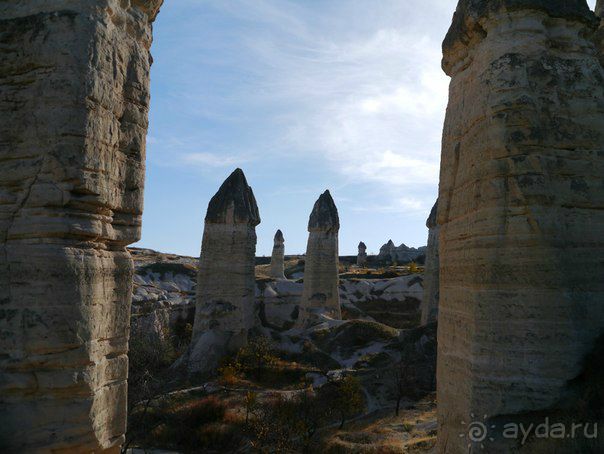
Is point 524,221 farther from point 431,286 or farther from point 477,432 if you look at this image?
point 431,286

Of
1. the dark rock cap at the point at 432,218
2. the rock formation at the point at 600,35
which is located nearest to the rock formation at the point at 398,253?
the dark rock cap at the point at 432,218

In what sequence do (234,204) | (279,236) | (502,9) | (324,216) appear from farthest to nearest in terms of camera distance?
1. (279,236)
2. (324,216)
3. (234,204)
4. (502,9)

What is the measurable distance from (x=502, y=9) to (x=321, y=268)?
17.1 m

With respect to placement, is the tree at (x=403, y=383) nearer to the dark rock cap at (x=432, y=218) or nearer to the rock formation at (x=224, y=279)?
the rock formation at (x=224, y=279)

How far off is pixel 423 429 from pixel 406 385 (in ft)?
13.8

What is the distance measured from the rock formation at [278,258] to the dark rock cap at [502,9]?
30.8m

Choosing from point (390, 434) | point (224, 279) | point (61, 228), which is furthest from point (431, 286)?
point (61, 228)

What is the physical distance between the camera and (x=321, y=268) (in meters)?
22.1

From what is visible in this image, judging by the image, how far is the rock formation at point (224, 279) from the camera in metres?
16.9

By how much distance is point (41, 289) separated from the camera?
403 cm

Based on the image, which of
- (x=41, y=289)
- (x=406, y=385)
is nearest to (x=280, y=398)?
(x=406, y=385)

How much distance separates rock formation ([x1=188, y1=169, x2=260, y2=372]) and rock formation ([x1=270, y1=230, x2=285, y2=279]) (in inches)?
745

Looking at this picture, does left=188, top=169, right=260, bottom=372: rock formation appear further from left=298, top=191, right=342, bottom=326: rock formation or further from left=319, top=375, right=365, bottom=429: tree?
left=298, top=191, right=342, bottom=326: rock formation

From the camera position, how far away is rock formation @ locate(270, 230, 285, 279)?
122 feet
